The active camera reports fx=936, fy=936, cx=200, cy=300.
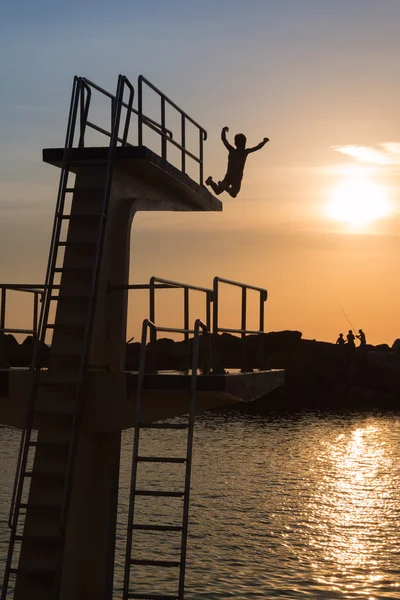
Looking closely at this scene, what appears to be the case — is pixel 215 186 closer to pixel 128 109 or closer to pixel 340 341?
pixel 128 109

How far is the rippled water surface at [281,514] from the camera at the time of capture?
26062mm

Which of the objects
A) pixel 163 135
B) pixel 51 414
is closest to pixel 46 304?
pixel 51 414

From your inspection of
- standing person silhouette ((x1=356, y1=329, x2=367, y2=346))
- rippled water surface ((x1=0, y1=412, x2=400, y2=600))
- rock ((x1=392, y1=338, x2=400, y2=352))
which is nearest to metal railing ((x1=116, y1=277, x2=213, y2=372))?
rippled water surface ((x1=0, y1=412, x2=400, y2=600))

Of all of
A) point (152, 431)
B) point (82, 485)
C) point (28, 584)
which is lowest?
point (28, 584)

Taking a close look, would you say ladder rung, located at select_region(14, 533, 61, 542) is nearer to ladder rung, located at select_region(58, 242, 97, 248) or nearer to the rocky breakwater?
ladder rung, located at select_region(58, 242, 97, 248)

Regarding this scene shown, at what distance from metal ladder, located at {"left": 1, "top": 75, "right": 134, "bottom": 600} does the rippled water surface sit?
10.6 metres

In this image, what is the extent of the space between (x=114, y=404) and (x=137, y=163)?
11.5 feet

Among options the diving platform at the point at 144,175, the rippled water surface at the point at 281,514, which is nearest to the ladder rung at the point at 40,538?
the diving platform at the point at 144,175

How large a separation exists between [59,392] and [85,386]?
38 cm

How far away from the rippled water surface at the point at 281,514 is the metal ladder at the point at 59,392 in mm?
10647

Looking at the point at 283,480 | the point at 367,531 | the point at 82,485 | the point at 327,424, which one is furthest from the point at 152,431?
the point at 82,485

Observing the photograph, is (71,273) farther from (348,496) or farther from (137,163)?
(348,496)

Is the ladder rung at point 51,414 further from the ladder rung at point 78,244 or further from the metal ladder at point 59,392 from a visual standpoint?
the ladder rung at point 78,244

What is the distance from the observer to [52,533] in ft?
38.9
